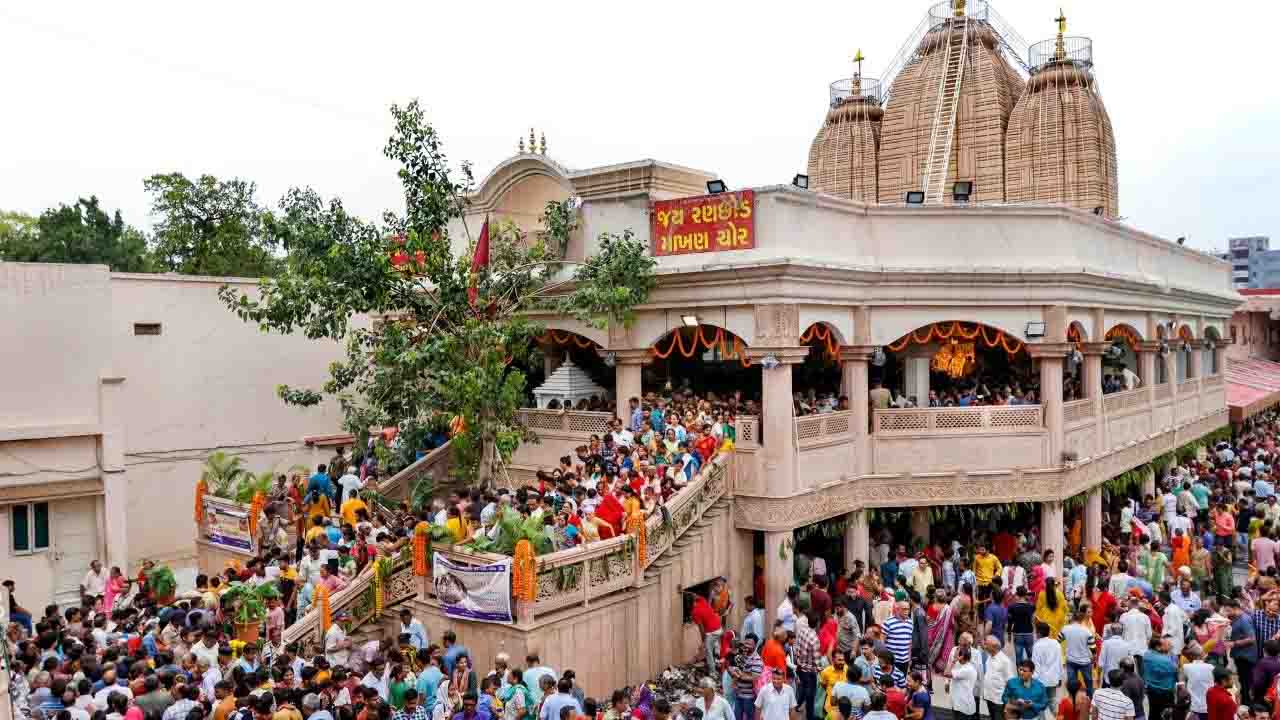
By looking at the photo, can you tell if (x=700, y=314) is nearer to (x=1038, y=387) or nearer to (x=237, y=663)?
(x=1038, y=387)

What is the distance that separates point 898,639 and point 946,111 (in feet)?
73.2

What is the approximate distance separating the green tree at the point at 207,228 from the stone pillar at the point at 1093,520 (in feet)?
111

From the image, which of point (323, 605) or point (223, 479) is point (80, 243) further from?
point (323, 605)

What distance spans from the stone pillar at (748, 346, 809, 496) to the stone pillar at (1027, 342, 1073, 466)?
203 inches

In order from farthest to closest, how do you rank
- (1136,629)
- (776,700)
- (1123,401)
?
(1123,401) < (1136,629) < (776,700)

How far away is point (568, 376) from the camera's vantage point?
19.6 m

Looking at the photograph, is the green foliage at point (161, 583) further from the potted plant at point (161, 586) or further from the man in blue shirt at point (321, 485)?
the man in blue shirt at point (321, 485)

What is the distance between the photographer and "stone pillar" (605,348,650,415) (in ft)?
58.7

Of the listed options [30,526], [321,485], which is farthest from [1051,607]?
[30,526]

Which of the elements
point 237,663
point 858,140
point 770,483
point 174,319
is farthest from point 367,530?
point 858,140

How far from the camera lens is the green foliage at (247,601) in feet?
40.5

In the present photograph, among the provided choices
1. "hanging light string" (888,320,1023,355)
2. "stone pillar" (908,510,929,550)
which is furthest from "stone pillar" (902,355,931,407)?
"stone pillar" (908,510,929,550)

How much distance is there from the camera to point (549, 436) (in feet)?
61.3

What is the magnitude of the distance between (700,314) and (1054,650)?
803 centimetres
